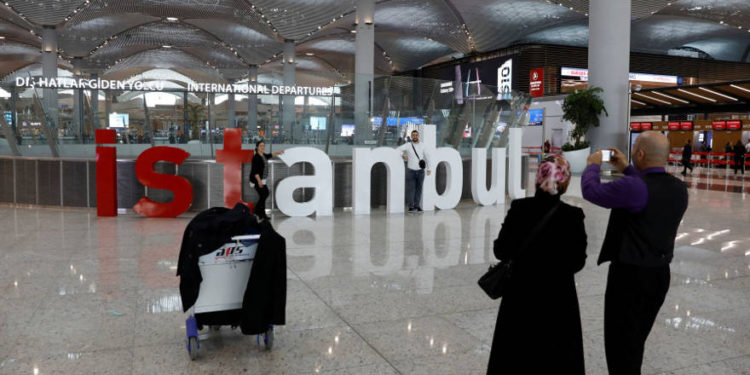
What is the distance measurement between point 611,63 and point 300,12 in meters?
20.4

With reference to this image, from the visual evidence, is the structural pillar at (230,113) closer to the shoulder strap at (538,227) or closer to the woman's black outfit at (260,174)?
the woman's black outfit at (260,174)

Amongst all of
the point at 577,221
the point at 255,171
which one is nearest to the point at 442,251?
the point at 255,171

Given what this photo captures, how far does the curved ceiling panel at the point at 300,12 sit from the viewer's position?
116 ft

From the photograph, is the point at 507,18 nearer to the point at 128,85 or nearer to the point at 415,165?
the point at 415,165

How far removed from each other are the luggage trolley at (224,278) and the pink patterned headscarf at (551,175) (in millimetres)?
2025

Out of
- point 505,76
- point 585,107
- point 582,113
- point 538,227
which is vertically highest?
point 505,76

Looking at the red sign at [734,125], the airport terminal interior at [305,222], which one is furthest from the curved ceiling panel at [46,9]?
the red sign at [734,125]

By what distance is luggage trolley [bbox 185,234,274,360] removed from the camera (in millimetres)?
4086

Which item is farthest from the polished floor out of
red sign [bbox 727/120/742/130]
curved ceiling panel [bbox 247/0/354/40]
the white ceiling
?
curved ceiling panel [bbox 247/0/354/40]

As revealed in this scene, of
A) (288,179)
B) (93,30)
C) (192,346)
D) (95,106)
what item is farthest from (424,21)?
(192,346)

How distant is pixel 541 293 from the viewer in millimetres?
3004

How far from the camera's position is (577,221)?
2941 millimetres

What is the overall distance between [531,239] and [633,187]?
2.27 feet

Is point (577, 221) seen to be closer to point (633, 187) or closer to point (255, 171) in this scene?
point (633, 187)
